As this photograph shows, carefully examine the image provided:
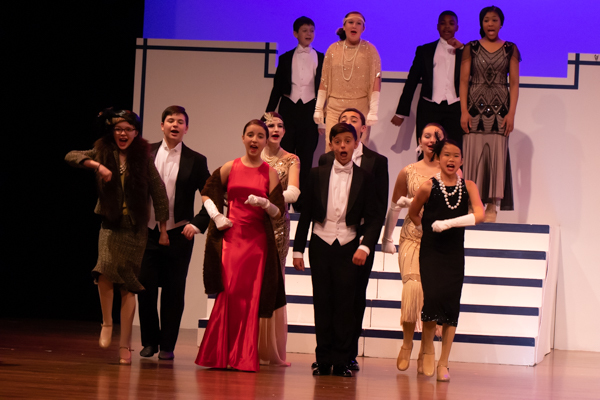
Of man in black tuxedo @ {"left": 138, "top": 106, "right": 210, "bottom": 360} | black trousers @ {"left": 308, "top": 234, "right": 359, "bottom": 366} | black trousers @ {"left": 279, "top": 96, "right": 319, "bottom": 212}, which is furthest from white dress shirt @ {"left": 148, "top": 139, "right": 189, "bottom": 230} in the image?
black trousers @ {"left": 279, "top": 96, "right": 319, "bottom": 212}

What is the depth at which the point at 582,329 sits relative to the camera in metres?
7.06

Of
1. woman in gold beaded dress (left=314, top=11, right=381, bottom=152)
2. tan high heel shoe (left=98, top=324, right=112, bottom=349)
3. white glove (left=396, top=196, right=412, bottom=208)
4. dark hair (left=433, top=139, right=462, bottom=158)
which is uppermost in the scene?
woman in gold beaded dress (left=314, top=11, right=381, bottom=152)

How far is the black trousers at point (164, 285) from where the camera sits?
4898 millimetres

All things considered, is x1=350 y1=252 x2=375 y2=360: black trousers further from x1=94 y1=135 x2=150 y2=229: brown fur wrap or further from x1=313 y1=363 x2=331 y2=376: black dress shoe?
x1=94 y1=135 x2=150 y2=229: brown fur wrap

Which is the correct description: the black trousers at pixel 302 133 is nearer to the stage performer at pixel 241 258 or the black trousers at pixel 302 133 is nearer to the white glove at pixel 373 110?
the white glove at pixel 373 110

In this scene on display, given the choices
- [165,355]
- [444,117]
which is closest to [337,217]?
[165,355]

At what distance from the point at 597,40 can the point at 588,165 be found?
1412 millimetres

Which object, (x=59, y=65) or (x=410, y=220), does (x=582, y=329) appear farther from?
(x=59, y=65)

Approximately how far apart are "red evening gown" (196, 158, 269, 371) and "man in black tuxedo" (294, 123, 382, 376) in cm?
26

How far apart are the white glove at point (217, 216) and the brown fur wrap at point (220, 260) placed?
92 mm

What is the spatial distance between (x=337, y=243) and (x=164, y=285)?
1221 mm

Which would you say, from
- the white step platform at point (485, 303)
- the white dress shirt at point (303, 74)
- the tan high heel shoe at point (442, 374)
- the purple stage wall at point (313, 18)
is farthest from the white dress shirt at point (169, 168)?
the purple stage wall at point (313, 18)

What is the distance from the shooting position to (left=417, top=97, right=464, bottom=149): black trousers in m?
6.77

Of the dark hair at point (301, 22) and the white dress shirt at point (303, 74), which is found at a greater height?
the dark hair at point (301, 22)
